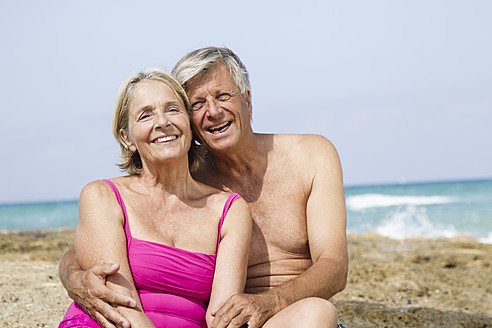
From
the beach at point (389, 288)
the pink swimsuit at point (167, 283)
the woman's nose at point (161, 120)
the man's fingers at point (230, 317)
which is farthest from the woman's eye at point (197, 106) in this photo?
the beach at point (389, 288)

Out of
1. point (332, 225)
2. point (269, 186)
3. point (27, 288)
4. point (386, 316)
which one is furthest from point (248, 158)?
point (27, 288)

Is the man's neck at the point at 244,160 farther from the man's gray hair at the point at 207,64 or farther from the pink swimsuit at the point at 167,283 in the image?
the pink swimsuit at the point at 167,283

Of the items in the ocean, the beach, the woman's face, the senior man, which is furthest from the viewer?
the ocean

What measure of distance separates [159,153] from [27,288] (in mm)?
3392

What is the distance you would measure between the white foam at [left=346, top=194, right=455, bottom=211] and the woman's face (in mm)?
30334

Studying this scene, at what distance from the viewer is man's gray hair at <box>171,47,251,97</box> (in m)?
3.28

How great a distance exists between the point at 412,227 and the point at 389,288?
53.2 ft

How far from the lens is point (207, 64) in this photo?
3293 millimetres

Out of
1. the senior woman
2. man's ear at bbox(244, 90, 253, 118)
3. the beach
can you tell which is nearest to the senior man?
man's ear at bbox(244, 90, 253, 118)

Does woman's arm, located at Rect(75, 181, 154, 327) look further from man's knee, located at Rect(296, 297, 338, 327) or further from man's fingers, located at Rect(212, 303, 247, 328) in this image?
man's knee, located at Rect(296, 297, 338, 327)

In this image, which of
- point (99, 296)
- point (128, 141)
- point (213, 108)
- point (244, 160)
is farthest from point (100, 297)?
point (244, 160)

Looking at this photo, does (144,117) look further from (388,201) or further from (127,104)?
(388,201)

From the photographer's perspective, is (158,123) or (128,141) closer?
(158,123)

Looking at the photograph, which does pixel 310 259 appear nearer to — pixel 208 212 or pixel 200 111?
pixel 208 212
